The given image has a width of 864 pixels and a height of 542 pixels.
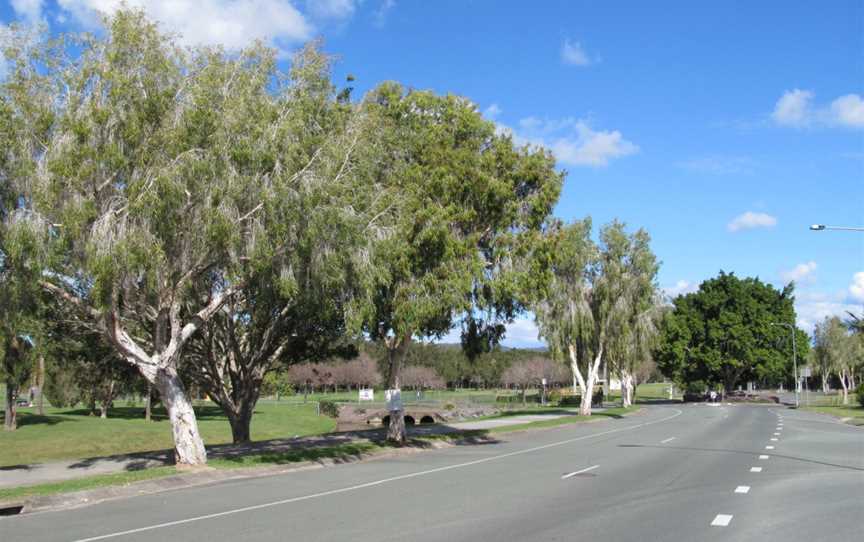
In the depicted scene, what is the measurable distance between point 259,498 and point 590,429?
24.8 m

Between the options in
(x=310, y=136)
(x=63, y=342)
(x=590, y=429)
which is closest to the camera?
(x=310, y=136)

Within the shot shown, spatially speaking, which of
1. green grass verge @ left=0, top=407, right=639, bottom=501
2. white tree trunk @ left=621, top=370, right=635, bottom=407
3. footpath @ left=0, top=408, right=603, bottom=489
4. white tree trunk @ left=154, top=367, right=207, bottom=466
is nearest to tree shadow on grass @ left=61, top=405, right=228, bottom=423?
footpath @ left=0, top=408, right=603, bottom=489

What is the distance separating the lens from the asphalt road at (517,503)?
33.9ft

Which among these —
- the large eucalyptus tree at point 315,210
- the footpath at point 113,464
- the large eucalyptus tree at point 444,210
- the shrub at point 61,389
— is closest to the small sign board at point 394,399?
the large eucalyptus tree at point 444,210

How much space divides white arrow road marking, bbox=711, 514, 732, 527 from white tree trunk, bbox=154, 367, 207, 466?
12146 mm

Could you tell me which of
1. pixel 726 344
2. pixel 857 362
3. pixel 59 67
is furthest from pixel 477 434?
pixel 857 362

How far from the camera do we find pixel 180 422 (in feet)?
61.8

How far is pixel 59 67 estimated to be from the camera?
56.2 ft

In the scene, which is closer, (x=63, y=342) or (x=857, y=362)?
(x=63, y=342)

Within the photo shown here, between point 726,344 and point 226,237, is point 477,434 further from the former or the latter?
point 726,344

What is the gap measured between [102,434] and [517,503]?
33360 millimetres

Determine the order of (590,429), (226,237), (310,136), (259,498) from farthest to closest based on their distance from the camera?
(590,429) → (310,136) → (226,237) → (259,498)

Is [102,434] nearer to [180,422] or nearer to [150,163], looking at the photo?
[180,422]

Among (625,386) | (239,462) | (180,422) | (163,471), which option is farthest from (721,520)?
(625,386)
